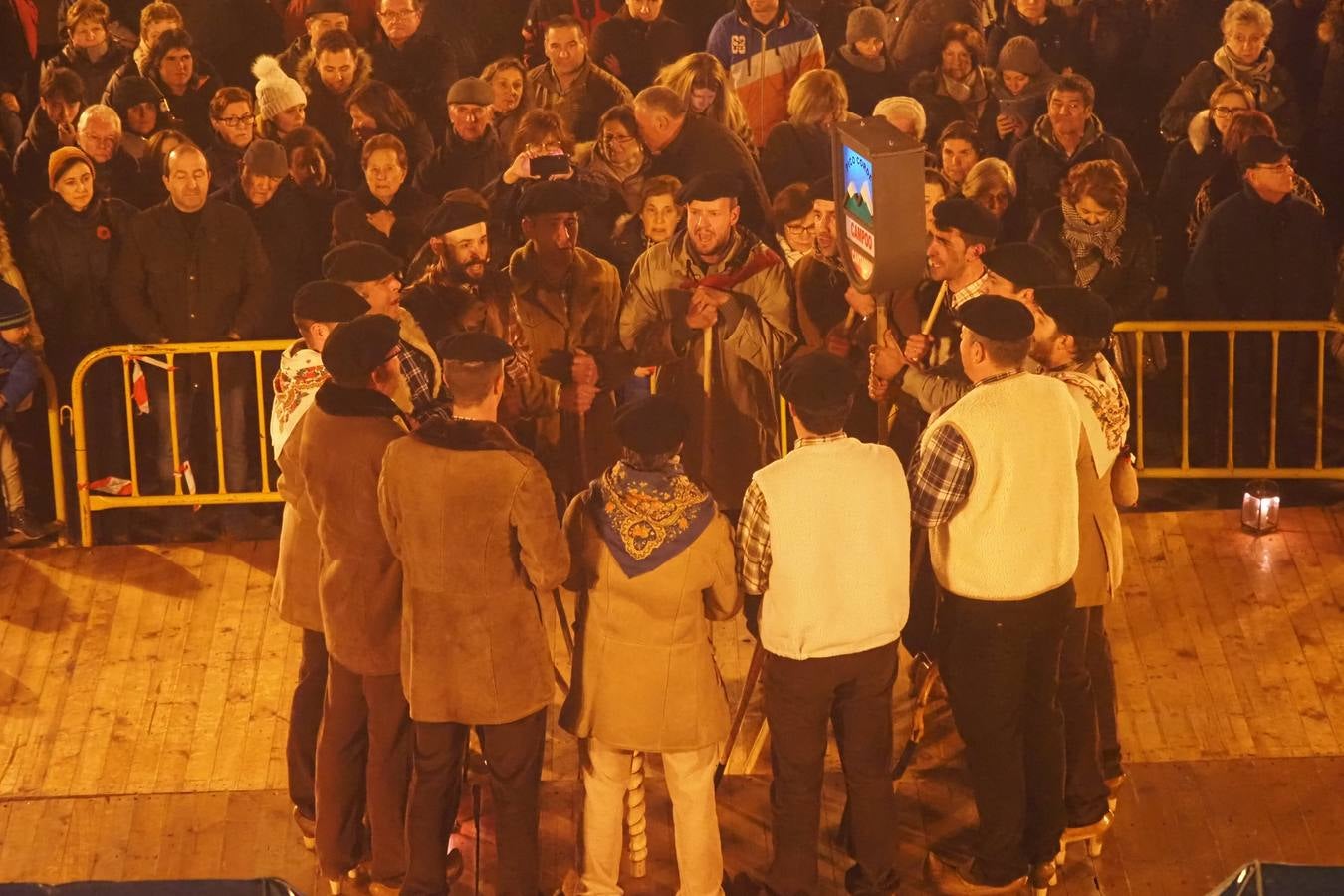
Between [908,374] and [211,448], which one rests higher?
[908,374]

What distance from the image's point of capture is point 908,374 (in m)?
7.93

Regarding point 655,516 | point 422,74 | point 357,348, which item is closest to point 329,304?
point 357,348

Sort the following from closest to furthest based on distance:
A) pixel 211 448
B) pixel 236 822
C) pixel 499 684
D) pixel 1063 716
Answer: pixel 499 684 < pixel 1063 716 < pixel 236 822 < pixel 211 448

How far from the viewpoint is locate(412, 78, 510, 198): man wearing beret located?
11.4 m

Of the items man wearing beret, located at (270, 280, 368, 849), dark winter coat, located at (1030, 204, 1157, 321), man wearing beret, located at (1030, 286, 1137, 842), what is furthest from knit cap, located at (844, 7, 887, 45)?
man wearing beret, located at (270, 280, 368, 849)

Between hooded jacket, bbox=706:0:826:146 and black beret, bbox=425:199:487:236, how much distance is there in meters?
3.81

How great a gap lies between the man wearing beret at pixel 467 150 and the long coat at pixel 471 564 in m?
4.78

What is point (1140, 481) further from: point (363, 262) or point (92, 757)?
point (92, 757)

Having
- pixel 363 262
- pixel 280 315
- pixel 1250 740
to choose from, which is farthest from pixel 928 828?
pixel 280 315

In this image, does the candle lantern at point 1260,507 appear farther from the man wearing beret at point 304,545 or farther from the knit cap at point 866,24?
the man wearing beret at point 304,545

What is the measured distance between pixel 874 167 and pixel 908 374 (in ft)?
3.86

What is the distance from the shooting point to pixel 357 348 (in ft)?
22.5

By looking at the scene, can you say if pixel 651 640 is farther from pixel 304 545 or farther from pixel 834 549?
pixel 304 545

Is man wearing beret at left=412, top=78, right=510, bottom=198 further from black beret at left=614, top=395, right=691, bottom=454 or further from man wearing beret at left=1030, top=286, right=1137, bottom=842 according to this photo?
black beret at left=614, top=395, right=691, bottom=454
